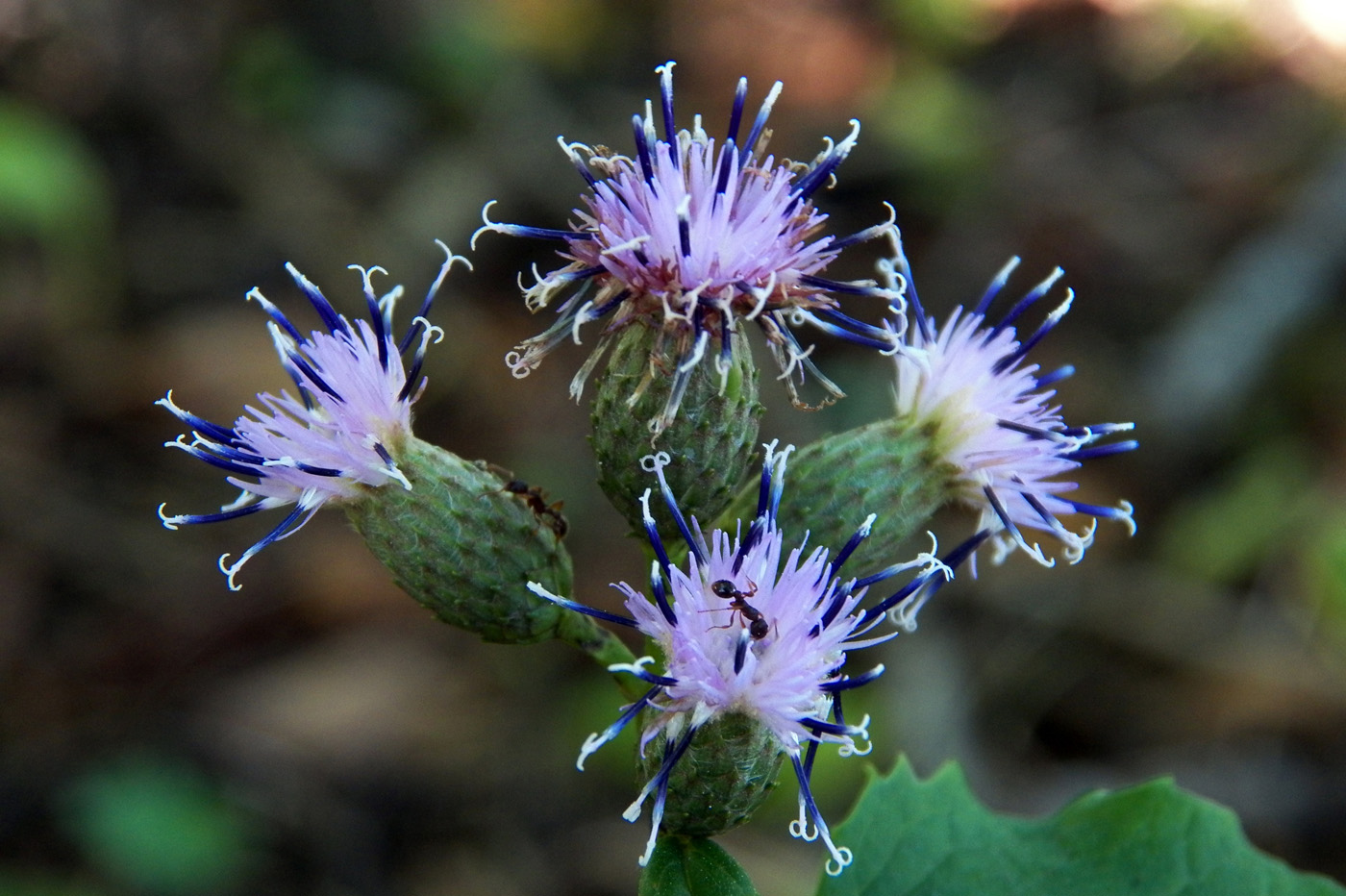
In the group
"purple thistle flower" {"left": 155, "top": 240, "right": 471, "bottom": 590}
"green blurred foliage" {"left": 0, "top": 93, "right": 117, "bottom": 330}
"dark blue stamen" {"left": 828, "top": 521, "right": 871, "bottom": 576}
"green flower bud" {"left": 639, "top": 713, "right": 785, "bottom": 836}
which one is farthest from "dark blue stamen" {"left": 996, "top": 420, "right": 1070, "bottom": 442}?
"green blurred foliage" {"left": 0, "top": 93, "right": 117, "bottom": 330}

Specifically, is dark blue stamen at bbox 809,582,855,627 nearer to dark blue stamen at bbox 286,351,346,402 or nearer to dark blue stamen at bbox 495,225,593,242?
dark blue stamen at bbox 495,225,593,242

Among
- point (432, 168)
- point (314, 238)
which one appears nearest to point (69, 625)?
point (314, 238)

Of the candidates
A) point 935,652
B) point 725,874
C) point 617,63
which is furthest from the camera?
point 617,63

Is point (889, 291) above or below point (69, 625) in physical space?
below

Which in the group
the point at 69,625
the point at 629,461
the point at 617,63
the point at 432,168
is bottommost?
the point at 629,461

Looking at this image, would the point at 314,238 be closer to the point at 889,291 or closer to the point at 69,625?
the point at 69,625

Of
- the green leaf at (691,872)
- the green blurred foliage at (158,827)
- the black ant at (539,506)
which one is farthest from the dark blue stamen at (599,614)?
the green blurred foliage at (158,827)
